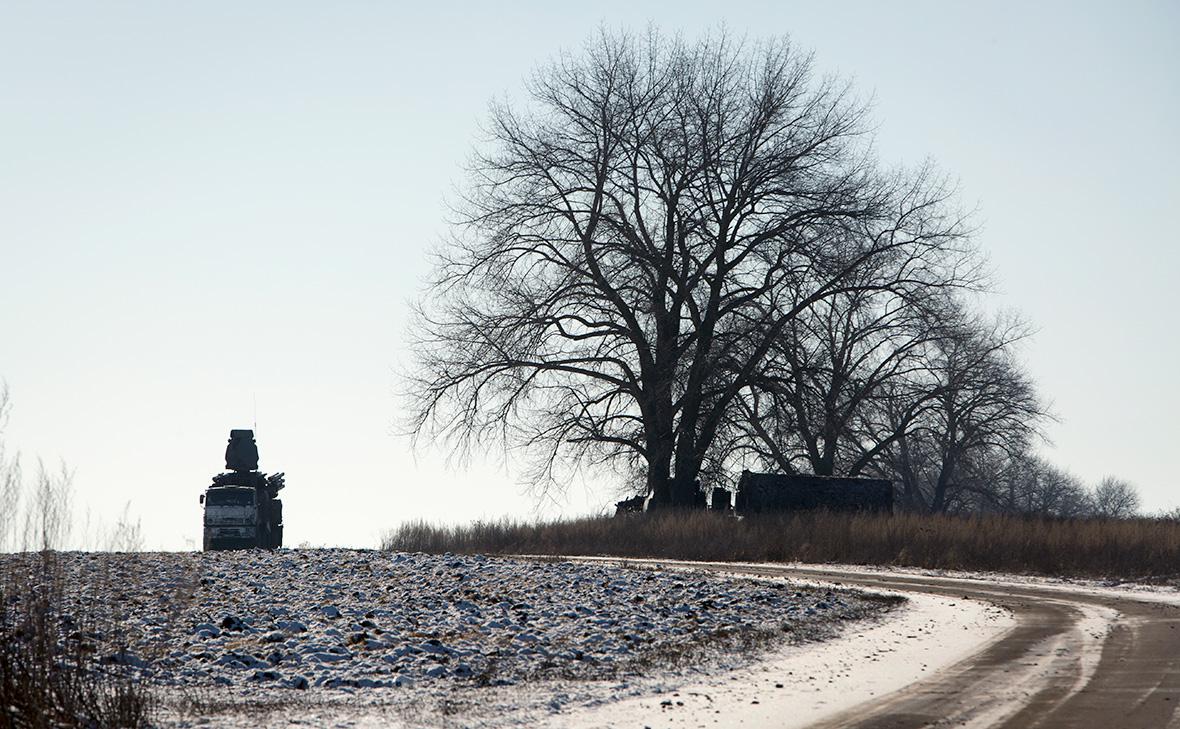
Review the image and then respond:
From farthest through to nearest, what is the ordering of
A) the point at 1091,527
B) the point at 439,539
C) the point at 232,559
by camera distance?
the point at 439,539 < the point at 1091,527 < the point at 232,559

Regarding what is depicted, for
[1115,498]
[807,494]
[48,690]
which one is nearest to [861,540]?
[807,494]

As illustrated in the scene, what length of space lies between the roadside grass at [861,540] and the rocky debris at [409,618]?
26.7 ft

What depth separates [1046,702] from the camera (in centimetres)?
1162

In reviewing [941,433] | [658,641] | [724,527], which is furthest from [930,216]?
[658,641]

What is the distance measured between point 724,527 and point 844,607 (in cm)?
1747

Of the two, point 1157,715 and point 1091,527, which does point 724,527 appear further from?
point 1157,715

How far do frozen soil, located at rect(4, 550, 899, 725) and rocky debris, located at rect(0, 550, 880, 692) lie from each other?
35 mm

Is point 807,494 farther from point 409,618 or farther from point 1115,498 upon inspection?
point 1115,498

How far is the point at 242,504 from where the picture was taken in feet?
147

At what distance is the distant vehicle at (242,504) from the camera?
44.5m

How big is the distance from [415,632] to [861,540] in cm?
2094

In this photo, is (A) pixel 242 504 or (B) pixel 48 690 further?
(A) pixel 242 504

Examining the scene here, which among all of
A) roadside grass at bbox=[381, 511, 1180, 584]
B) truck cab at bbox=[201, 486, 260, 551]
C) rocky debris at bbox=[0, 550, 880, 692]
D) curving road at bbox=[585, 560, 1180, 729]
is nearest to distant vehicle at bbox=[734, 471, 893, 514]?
roadside grass at bbox=[381, 511, 1180, 584]

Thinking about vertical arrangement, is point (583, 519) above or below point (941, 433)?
below
